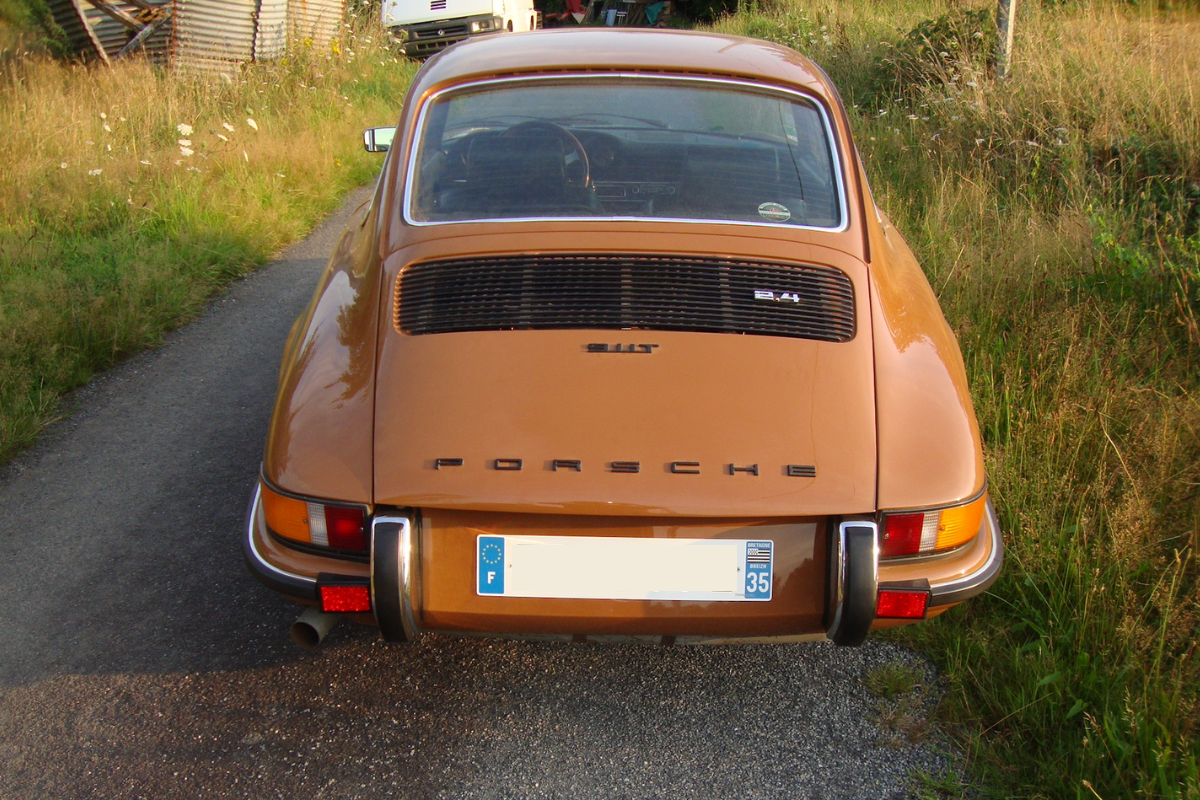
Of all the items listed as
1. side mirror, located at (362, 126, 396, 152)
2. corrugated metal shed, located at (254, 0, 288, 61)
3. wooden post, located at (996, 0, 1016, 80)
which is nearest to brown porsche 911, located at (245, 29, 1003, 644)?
side mirror, located at (362, 126, 396, 152)

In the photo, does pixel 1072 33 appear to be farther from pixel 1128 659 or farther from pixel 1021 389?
pixel 1128 659

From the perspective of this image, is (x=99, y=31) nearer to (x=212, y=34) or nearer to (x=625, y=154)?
(x=212, y=34)

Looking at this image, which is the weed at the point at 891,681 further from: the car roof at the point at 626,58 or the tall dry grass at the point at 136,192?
the tall dry grass at the point at 136,192

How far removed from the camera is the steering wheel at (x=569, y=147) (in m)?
2.90

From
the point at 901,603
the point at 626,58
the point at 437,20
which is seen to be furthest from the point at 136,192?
the point at 437,20

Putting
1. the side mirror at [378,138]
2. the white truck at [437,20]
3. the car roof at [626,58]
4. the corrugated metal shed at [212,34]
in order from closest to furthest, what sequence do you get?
the car roof at [626,58]
the side mirror at [378,138]
the corrugated metal shed at [212,34]
the white truck at [437,20]

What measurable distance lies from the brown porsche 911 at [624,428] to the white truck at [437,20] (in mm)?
13622

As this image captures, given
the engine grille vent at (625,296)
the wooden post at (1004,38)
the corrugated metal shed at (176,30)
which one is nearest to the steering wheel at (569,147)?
the engine grille vent at (625,296)

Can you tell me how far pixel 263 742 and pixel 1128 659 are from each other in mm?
2330

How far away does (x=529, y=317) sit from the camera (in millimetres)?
2447

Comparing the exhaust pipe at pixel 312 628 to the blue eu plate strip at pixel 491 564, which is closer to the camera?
the blue eu plate strip at pixel 491 564

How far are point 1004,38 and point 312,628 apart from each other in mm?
7167

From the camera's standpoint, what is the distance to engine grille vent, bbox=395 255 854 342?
244 cm

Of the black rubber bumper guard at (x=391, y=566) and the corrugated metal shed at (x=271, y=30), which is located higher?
the corrugated metal shed at (x=271, y=30)
